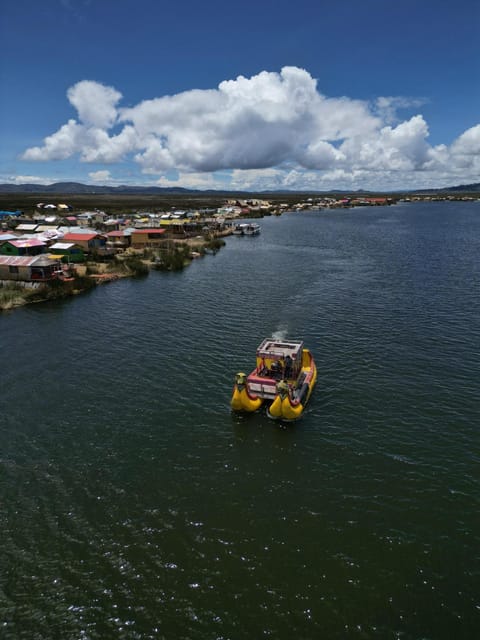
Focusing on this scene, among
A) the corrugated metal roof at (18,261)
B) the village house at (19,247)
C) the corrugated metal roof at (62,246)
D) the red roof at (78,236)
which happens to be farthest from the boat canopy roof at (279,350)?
the red roof at (78,236)

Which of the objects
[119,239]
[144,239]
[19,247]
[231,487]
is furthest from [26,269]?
[231,487]

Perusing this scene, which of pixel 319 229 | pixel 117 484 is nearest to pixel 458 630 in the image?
pixel 117 484

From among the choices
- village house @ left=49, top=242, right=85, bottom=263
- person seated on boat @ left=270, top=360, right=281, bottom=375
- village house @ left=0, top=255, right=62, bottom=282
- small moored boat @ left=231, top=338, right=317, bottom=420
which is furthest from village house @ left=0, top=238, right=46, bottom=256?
person seated on boat @ left=270, top=360, right=281, bottom=375

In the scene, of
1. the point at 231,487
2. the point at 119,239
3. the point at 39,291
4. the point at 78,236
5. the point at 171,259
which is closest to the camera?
the point at 231,487

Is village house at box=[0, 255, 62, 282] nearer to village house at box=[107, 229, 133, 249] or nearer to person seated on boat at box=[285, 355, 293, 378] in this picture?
village house at box=[107, 229, 133, 249]

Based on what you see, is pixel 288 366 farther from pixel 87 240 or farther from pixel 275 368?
pixel 87 240

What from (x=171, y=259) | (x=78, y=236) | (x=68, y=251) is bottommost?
(x=171, y=259)

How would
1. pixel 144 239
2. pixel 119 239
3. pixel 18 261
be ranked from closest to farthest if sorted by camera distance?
pixel 18 261, pixel 119 239, pixel 144 239

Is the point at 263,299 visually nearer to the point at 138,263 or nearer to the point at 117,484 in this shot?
the point at 138,263

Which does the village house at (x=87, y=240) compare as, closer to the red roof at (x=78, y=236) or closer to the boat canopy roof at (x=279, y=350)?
the red roof at (x=78, y=236)
